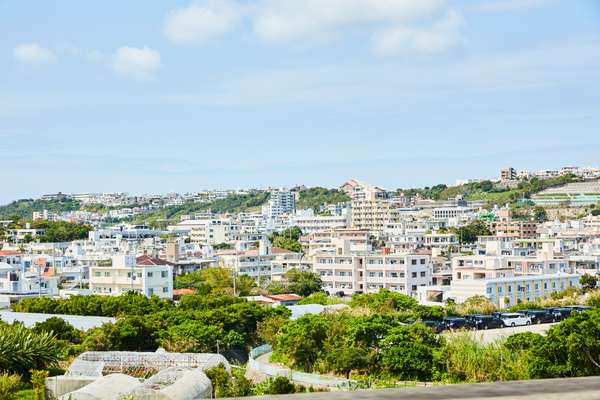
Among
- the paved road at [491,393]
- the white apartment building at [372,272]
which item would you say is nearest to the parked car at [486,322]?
the white apartment building at [372,272]

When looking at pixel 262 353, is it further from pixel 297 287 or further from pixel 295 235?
pixel 295 235

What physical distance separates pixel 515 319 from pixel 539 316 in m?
0.96

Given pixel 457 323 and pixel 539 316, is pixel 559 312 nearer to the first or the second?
pixel 539 316

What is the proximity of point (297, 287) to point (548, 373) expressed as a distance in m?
21.3

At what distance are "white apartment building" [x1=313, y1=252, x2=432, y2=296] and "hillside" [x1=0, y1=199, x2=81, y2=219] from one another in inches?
3977

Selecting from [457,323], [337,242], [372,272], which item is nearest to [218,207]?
[337,242]

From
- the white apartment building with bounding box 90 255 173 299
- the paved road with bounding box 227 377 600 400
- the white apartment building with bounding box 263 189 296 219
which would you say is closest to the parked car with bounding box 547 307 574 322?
the white apartment building with bounding box 90 255 173 299

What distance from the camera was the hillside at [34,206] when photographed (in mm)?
132750

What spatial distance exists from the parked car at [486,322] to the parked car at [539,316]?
1.00 m

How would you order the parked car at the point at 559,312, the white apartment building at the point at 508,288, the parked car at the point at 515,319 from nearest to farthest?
the parked car at the point at 515,319, the parked car at the point at 559,312, the white apartment building at the point at 508,288

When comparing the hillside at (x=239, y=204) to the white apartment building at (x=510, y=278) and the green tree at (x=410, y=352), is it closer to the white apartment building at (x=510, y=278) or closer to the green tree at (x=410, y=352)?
the white apartment building at (x=510, y=278)

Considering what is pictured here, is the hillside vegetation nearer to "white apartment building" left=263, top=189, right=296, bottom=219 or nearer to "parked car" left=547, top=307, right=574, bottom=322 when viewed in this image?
"white apartment building" left=263, top=189, right=296, bottom=219

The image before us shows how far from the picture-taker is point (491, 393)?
6.48 feet

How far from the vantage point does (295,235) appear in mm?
66562
